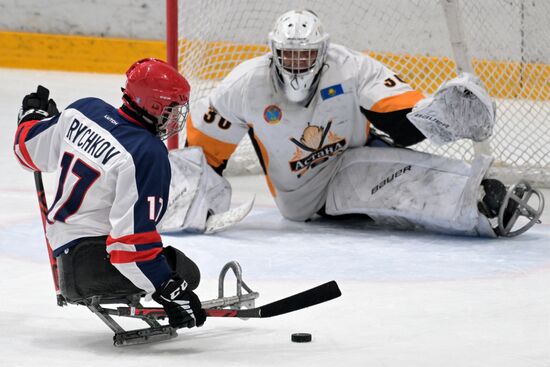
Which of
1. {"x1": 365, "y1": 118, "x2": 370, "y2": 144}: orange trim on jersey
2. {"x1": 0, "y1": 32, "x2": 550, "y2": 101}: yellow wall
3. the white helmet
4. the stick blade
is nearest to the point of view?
the stick blade

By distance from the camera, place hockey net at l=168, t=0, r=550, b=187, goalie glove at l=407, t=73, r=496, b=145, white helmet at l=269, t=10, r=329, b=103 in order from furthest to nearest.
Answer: hockey net at l=168, t=0, r=550, b=187 → white helmet at l=269, t=10, r=329, b=103 → goalie glove at l=407, t=73, r=496, b=145

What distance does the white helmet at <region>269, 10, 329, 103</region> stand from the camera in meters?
4.28

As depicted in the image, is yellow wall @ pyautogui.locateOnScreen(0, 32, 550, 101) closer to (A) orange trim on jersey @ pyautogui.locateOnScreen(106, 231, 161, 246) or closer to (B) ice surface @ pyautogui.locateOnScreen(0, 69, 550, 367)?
(B) ice surface @ pyautogui.locateOnScreen(0, 69, 550, 367)

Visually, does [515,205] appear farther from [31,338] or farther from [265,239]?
[31,338]

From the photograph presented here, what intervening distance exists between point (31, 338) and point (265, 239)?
1.61 m

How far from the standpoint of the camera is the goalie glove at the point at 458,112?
3994 millimetres

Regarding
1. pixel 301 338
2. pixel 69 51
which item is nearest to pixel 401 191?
pixel 301 338

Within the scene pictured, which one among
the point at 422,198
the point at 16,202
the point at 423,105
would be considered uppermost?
the point at 423,105

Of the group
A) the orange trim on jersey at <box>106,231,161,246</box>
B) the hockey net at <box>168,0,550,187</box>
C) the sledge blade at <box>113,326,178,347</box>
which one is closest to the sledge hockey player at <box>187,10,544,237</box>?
the hockey net at <box>168,0,550,187</box>

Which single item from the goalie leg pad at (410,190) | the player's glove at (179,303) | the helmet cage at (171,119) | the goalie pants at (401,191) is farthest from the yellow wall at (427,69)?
the player's glove at (179,303)

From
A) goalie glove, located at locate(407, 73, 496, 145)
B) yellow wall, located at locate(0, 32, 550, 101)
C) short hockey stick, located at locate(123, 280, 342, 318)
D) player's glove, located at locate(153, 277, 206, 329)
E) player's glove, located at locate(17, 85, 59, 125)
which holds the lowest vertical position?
yellow wall, located at locate(0, 32, 550, 101)

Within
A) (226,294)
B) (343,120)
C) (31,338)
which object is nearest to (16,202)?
(343,120)

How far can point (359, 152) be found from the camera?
4.60 metres

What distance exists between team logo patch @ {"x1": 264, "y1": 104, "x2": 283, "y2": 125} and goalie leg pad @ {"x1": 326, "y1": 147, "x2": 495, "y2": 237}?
0.35 meters
